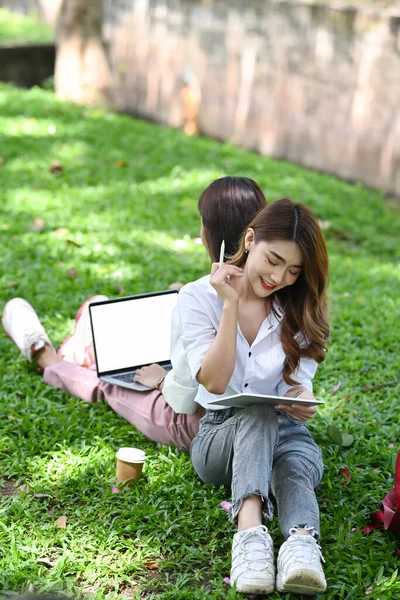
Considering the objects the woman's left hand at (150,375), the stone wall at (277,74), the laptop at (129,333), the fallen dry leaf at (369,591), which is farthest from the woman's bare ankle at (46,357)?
the stone wall at (277,74)

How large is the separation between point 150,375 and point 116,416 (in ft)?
0.91

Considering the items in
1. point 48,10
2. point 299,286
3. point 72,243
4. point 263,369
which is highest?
point 299,286

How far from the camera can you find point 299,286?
9.99ft

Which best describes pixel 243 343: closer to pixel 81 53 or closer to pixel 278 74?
pixel 278 74

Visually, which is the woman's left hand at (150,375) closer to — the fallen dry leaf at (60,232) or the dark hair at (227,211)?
the dark hair at (227,211)

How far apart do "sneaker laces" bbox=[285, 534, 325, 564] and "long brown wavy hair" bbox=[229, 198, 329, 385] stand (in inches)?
23.4

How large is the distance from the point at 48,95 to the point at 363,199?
4304 mm

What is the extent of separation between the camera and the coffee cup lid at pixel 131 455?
311 cm

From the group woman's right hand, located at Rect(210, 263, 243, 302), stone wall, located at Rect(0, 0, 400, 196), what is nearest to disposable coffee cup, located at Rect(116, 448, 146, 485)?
woman's right hand, located at Rect(210, 263, 243, 302)

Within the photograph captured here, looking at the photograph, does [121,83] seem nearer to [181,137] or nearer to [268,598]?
[181,137]

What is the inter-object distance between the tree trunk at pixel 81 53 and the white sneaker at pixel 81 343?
260 inches

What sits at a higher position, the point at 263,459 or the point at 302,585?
the point at 263,459


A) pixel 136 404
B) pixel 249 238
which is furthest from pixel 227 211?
pixel 136 404

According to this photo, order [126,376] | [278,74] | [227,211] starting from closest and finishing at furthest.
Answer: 1. [227,211]
2. [126,376]
3. [278,74]
